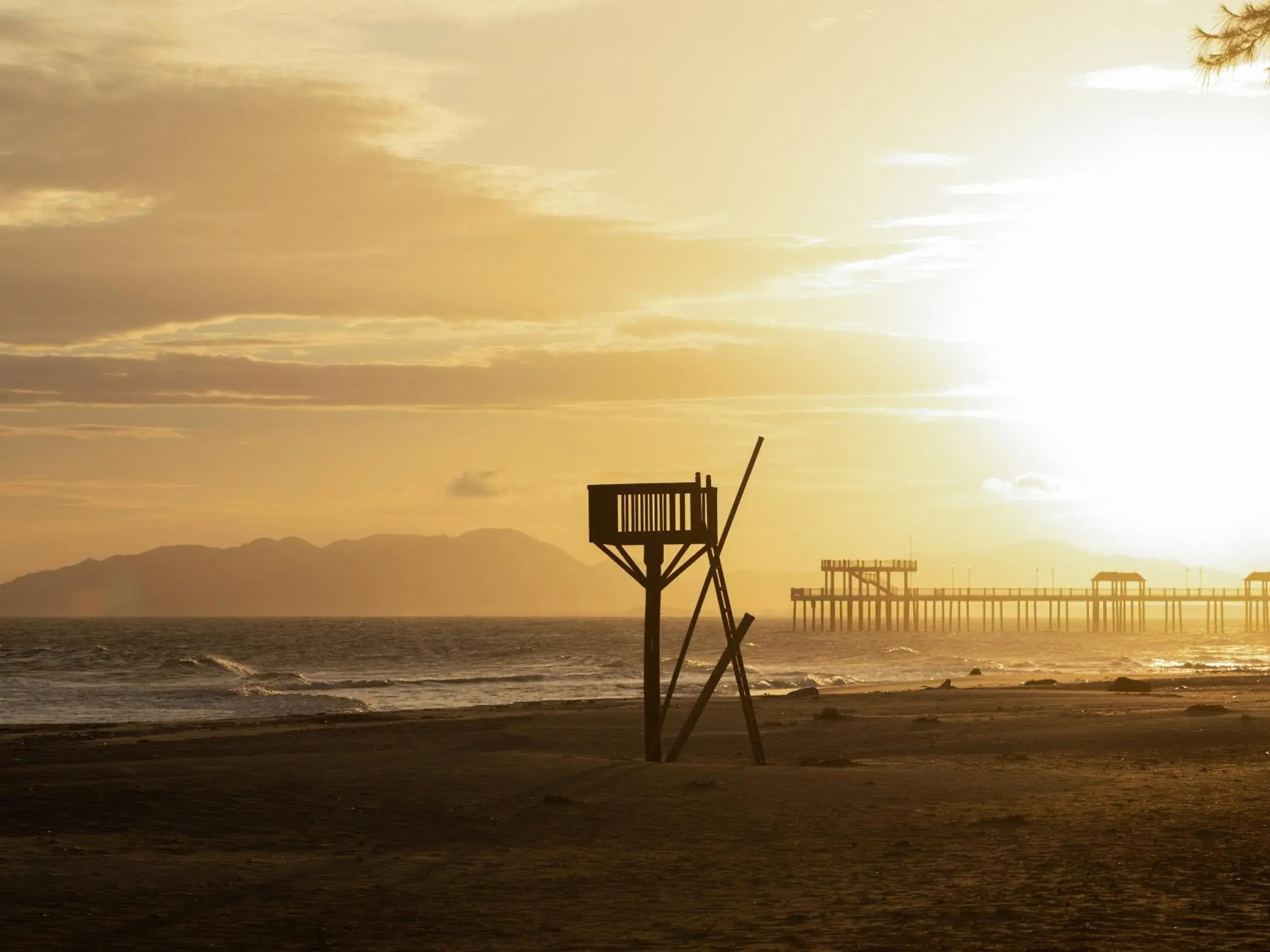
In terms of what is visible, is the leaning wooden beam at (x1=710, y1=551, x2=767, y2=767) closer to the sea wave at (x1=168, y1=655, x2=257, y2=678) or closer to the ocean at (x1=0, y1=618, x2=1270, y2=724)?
the ocean at (x1=0, y1=618, x2=1270, y2=724)

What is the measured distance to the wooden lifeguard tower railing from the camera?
2023 cm

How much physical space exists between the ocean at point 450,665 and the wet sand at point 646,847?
75.3 ft

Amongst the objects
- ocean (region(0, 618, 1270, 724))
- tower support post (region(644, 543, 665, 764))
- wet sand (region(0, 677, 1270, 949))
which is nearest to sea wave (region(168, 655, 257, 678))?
ocean (region(0, 618, 1270, 724))

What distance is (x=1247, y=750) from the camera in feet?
73.2

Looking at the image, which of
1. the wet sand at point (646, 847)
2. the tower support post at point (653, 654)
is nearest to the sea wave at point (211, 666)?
the wet sand at point (646, 847)

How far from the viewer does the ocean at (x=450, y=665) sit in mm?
49125

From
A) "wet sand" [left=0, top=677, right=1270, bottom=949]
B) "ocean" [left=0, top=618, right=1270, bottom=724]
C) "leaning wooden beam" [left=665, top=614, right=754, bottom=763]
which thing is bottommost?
"ocean" [left=0, top=618, right=1270, bottom=724]

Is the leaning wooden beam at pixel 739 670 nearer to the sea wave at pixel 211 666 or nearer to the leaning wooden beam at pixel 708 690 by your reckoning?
the leaning wooden beam at pixel 708 690

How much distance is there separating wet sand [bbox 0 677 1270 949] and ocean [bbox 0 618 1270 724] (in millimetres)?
22941

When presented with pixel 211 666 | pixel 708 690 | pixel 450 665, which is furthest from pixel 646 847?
pixel 450 665

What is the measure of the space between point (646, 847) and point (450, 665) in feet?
226

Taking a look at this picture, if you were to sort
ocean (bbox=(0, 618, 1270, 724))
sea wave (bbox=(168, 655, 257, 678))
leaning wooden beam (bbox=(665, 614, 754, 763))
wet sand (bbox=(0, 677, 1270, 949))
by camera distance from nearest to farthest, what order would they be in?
wet sand (bbox=(0, 677, 1270, 949))
leaning wooden beam (bbox=(665, 614, 754, 763))
ocean (bbox=(0, 618, 1270, 724))
sea wave (bbox=(168, 655, 257, 678))

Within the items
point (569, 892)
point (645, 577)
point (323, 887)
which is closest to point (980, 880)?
point (569, 892)

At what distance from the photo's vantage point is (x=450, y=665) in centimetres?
8144
